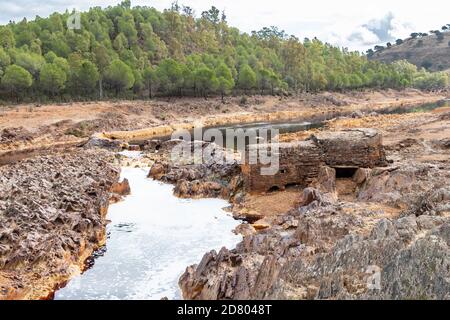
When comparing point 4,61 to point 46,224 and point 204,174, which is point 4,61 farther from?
point 46,224

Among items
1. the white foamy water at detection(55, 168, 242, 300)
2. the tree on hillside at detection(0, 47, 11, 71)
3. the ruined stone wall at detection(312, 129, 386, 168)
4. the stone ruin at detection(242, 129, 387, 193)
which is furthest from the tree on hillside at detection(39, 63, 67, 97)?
the ruined stone wall at detection(312, 129, 386, 168)

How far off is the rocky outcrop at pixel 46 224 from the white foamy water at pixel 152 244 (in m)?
0.74

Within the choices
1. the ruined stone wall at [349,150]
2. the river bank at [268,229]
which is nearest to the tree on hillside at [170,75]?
the river bank at [268,229]

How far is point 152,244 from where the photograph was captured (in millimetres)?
18938

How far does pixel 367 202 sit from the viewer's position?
19.6 metres

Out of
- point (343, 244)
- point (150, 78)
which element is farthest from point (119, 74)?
point (343, 244)

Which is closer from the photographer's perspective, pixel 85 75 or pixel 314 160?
pixel 314 160

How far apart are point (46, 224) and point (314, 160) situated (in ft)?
45.0

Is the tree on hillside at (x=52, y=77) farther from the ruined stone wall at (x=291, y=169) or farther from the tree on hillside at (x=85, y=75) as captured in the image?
the ruined stone wall at (x=291, y=169)

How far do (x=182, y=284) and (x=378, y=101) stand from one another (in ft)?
338

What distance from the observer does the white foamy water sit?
1495cm

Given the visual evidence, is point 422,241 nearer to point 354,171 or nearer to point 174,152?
point 354,171

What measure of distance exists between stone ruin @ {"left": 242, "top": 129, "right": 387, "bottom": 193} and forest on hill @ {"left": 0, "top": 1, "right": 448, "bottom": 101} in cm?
5009

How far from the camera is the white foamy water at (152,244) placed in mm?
14945
